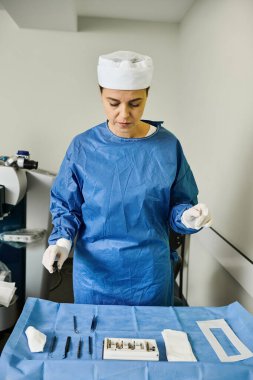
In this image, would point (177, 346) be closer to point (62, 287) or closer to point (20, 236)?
point (20, 236)

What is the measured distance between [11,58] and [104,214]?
2.25 meters

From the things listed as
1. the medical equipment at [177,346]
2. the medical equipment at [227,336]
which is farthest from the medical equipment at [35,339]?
the medical equipment at [227,336]

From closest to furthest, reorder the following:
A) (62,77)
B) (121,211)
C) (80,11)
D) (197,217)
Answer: (197,217), (121,211), (80,11), (62,77)

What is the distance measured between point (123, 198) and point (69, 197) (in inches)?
8.2

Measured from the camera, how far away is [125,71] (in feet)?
3.70

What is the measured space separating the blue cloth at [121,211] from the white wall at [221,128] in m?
0.41

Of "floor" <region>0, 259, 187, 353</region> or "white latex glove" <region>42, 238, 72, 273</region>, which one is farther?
"floor" <region>0, 259, 187, 353</region>

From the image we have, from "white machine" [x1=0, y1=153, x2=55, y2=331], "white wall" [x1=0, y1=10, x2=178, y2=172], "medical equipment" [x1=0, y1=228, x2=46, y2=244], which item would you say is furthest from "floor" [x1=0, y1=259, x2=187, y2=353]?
"white wall" [x1=0, y1=10, x2=178, y2=172]

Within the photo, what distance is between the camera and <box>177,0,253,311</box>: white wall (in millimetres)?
1485

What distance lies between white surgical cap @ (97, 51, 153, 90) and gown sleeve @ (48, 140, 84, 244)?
276 mm

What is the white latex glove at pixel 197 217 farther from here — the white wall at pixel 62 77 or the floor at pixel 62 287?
the white wall at pixel 62 77

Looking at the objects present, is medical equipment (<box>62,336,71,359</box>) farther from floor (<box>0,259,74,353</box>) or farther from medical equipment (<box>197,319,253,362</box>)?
floor (<box>0,259,74,353</box>)

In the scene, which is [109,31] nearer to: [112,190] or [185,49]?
[185,49]

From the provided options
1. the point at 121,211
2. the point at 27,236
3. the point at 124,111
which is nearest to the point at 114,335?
the point at 121,211
